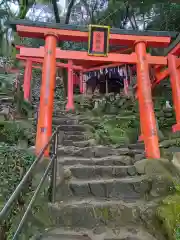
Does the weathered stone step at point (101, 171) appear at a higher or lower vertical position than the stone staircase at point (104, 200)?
higher

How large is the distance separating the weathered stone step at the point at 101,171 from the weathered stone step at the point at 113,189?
1.26 feet

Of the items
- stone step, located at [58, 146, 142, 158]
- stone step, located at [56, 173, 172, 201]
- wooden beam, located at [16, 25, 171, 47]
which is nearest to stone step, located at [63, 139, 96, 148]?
stone step, located at [58, 146, 142, 158]

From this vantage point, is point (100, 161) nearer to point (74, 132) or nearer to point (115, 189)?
point (115, 189)

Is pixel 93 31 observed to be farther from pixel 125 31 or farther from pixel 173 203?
pixel 173 203

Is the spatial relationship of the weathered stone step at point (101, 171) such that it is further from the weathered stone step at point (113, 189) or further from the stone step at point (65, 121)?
the stone step at point (65, 121)

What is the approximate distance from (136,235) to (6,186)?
176 centimetres

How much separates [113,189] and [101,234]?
0.94 m

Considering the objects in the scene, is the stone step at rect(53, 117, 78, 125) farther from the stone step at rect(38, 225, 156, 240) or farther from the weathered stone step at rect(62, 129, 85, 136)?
the stone step at rect(38, 225, 156, 240)

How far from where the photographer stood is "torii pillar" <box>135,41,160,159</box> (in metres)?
4.78

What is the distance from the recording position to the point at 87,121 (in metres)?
7.88

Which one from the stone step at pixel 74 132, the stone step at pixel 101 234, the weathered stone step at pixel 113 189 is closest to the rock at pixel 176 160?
the weathered stone step at pixel 113 189

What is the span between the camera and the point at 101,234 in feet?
8.98

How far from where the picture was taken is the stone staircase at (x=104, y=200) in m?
2.79

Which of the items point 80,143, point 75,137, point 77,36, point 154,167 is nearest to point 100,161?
point 154,167
